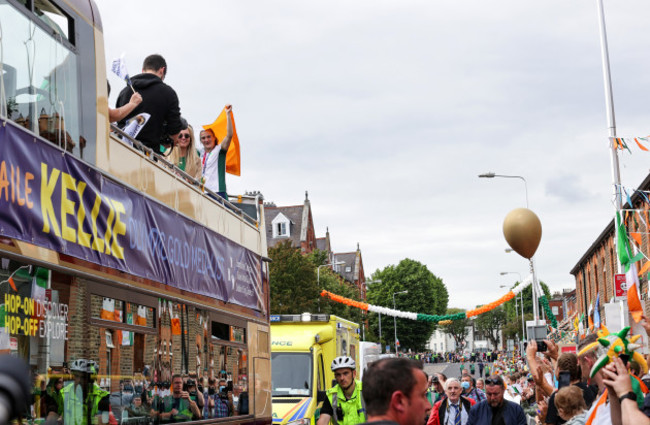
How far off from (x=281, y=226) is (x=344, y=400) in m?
84.2

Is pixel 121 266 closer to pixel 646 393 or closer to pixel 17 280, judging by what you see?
pixel 17 280

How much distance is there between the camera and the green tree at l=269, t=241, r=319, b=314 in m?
50.5

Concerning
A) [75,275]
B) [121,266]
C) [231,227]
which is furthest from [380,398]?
[231,227]

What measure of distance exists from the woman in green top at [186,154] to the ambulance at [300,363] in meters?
7.07

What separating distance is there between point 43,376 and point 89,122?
1938 mm

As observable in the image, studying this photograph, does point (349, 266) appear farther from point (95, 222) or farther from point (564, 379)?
point (95, 222)

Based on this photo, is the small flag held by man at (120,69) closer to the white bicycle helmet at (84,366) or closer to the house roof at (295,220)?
the white bicycle helmet at (84,366)

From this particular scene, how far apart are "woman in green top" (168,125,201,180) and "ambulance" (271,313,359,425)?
7071 millimetres

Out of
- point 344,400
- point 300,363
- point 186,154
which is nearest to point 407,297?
point 300,363

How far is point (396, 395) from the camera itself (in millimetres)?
3166

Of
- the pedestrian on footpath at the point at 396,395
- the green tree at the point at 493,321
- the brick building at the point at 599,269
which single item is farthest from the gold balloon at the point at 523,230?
the green tree at the point at 493,321

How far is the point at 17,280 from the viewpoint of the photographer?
5008 millimetres

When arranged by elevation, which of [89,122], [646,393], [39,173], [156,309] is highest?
[89,122]

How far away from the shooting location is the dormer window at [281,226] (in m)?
91.9
